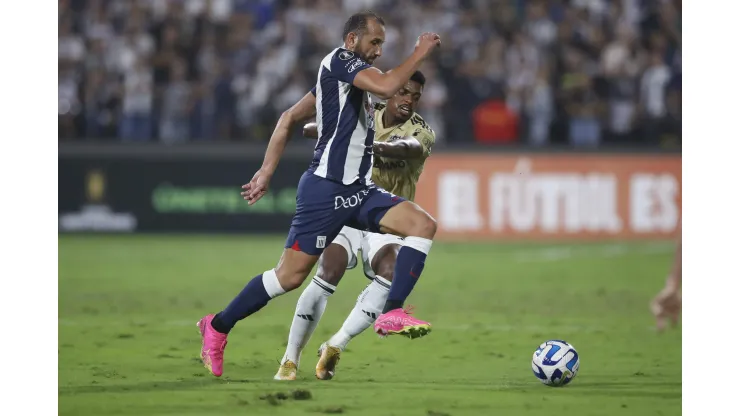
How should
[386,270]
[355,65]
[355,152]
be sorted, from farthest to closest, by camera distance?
[386,270] < [355,152] < [355,65]

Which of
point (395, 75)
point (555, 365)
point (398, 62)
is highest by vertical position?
point (398, 62)

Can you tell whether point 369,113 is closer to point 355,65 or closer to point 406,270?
point 355,65

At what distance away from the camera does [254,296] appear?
7168mm

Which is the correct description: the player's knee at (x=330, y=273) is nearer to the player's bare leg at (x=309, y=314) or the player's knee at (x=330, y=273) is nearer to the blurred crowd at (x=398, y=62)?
the player's bare leg at (x=309, y=314)

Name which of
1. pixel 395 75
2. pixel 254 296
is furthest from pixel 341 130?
pixel 254 296

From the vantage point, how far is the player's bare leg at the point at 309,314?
746cm

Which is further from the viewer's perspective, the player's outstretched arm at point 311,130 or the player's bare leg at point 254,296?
the player's outstretched arm at point 311,130

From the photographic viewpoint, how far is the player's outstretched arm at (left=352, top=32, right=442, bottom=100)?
6.62m

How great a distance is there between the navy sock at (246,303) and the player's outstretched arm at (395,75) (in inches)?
54.2

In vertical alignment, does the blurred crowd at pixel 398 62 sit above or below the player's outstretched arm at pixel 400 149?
above

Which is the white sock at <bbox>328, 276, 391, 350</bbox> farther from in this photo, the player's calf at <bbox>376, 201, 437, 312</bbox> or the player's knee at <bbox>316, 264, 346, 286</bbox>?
the player's calf at <bbox>376, 201, 437, 312</bbox>

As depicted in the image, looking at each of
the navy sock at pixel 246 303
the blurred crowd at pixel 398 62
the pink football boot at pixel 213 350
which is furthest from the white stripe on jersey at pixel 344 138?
the blurred crowd at pixel 398 62

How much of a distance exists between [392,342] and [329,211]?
2.66 meters

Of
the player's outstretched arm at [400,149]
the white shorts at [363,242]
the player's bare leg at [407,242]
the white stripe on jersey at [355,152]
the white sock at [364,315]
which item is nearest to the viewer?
the player's bare leg at [407,242]
